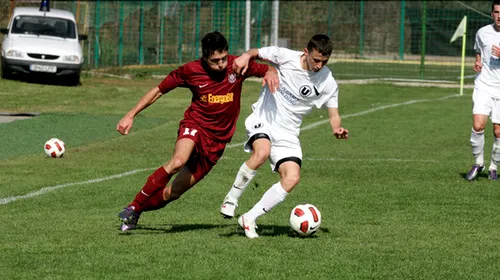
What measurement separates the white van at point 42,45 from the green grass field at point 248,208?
20.6 ft

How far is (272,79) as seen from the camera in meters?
8.91

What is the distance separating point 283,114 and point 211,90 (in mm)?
742

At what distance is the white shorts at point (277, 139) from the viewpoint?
9156 mm

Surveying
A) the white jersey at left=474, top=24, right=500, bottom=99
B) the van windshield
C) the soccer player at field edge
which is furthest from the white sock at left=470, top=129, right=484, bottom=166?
the van windshield

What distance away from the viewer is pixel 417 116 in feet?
74.0

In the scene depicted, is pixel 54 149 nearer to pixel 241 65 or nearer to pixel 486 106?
pixel 486 106

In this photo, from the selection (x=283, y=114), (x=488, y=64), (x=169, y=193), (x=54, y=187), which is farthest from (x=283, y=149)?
(x=488, y=64)

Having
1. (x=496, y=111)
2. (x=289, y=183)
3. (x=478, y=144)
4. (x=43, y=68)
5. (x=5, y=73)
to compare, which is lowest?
(x=5, y=73)

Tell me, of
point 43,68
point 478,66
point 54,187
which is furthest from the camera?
point 43,68

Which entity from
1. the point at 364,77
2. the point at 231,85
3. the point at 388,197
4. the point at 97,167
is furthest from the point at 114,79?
the point at 231,85

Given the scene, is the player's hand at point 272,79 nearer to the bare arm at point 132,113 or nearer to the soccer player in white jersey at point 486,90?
the bare arm at point 132,113

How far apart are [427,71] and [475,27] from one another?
6.31m

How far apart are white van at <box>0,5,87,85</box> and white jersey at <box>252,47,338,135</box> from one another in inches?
736


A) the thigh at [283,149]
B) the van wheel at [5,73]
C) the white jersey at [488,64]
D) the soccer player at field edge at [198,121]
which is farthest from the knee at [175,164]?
the van wheel at [5,73]
